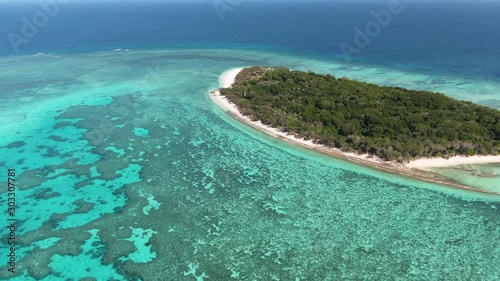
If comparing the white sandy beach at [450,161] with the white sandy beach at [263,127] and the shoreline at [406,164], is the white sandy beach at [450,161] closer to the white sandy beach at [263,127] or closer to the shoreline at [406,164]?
the shoreline at [406,164]

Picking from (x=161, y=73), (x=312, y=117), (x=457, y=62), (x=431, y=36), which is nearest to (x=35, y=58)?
(x=161, y=73)

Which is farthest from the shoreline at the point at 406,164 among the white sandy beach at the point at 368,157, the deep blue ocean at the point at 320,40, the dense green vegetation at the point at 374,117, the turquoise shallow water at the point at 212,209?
the deep blue ocean at the point at 320,40

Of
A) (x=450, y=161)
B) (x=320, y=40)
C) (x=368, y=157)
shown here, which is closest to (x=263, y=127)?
(x=368, y=157)

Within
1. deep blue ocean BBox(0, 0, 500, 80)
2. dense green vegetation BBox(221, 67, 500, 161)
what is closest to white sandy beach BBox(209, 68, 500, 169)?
dense green vegetation BBox(221, 67, 500, 161)

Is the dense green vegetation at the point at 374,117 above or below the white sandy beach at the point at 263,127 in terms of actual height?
above

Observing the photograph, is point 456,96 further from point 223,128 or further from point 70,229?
point 70,229

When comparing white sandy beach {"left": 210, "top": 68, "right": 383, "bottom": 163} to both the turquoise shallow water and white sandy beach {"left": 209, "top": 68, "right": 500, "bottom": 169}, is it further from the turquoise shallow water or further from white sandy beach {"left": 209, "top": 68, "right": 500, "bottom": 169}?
the turquoise shallow water
